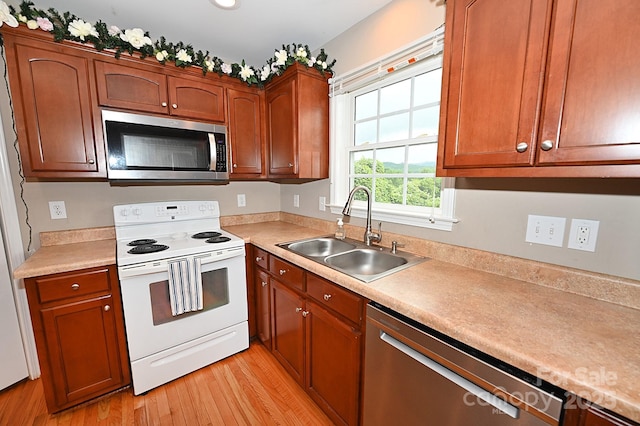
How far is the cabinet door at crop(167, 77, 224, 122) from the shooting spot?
1.92m

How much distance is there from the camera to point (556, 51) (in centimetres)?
83

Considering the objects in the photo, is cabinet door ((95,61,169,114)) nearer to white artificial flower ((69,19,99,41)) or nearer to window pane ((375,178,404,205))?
white artificial flower ((69,19,99,41))

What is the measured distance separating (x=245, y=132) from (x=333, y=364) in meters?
1.89

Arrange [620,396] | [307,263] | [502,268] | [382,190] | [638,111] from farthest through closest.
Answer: [382,190]
[307,263]
[502,268]
[638,111]
[620,396]

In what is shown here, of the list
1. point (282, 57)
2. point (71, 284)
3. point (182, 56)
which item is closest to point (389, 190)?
point (282, 57)

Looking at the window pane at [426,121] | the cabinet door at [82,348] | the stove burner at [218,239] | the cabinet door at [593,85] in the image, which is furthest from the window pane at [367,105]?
the cabinet door at [82,348]

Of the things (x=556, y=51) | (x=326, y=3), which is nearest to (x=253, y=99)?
(x=326, y=3)

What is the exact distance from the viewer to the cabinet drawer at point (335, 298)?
119cm

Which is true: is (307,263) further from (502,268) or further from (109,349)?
(109,349)

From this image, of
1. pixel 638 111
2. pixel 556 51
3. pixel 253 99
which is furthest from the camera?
pixel 253 99

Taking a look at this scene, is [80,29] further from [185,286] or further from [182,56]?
[185,286]

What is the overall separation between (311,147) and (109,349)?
6.19 feet

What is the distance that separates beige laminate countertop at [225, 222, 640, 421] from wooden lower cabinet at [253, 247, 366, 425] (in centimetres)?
16

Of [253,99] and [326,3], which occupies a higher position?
[326,3]
